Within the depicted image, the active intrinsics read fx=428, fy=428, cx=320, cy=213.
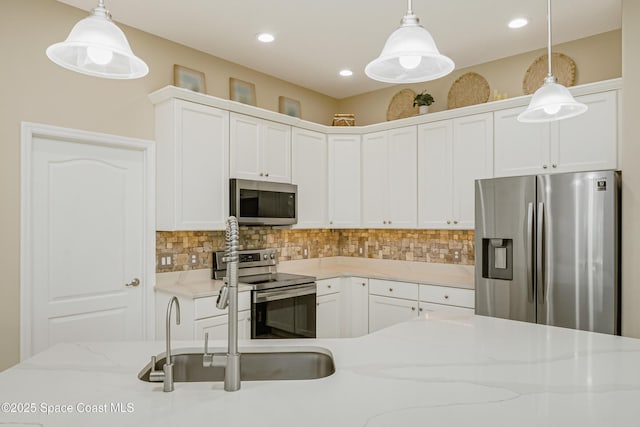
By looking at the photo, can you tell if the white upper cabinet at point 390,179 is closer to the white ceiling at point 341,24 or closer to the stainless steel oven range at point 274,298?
the white ceiling at point 341,24

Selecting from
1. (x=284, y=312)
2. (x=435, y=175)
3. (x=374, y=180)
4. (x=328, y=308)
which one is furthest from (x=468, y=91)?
(x=284, y=312)

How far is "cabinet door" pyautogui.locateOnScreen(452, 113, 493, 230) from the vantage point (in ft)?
12.0

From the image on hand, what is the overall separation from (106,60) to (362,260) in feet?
12.4

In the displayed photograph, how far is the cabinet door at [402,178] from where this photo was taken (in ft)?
13.6

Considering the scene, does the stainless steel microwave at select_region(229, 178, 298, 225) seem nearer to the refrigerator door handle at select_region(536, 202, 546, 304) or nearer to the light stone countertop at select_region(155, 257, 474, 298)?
the light stone countertop at select_region(155, 257, 474, 298)

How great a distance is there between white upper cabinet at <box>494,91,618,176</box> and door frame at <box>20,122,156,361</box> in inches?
112

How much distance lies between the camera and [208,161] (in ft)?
11.2

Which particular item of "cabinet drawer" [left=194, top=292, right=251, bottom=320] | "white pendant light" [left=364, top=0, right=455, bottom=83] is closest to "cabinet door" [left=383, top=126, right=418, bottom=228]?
"cabinet drawer" [left=194, top=292, right=251, bottom=320]

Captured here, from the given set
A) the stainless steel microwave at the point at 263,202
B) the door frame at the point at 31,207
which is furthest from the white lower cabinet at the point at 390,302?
the door frame at the point at 31,207

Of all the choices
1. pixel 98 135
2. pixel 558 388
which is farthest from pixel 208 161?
pixel 558 388

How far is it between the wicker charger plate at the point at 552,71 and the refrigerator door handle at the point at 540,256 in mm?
1285

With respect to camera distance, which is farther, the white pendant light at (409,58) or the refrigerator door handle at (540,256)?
the refrigerator door handle at (540,256)

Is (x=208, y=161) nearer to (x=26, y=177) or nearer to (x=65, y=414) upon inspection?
(x=26, y=177)

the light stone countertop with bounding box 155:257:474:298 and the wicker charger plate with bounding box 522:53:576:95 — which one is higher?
the wicker charger plate with bounding box 522:53:576:95
